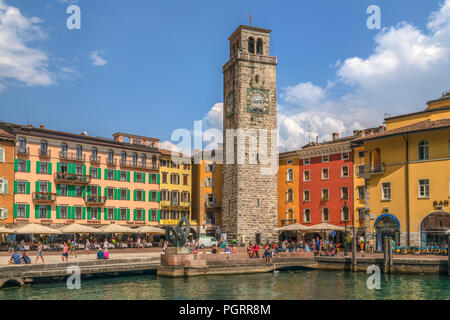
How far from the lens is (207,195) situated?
71375mm

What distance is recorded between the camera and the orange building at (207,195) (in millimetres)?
70688

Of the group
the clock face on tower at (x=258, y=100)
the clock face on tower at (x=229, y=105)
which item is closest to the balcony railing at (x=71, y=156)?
the clock face on tower at (x=229, y=105)

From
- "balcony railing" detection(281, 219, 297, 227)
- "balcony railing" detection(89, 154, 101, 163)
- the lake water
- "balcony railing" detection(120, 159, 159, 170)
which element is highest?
"balcony railing" detection(89, 154, 101, 163)

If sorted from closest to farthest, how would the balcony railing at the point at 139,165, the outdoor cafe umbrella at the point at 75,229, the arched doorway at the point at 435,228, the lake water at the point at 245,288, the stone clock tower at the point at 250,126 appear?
1. the lake water at the point at 245,288
2. the arched doorway at the point at 435,228
3. the outdoor cafe umbrella at the point at 75,229
4. the stone clock tower at the point at 250,126
5. the balcony railing at the point at 139,165

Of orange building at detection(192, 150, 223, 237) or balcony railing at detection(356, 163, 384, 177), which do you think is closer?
balcony railing at detection(356, 163, 384, 177)

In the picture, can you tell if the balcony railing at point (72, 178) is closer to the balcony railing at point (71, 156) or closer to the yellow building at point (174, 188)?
the balcony railing at point (71, 156)

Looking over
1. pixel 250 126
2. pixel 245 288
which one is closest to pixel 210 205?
pixel 250 126

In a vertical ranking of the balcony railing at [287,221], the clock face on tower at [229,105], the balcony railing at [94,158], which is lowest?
the balcony railing at [287,221]

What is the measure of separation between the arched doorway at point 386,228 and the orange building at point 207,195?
26496mm

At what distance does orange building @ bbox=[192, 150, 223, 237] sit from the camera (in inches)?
2783

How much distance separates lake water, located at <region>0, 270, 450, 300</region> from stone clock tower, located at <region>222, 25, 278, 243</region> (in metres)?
25.4

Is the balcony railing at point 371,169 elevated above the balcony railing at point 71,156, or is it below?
below

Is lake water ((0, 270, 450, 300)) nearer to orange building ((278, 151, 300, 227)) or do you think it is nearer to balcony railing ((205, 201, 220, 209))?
orange building ((278, 151, 300, 227))

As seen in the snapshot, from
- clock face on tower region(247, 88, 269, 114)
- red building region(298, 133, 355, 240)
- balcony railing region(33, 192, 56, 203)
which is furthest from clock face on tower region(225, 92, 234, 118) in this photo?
balcony railing region(33, 192, 56, 203)
